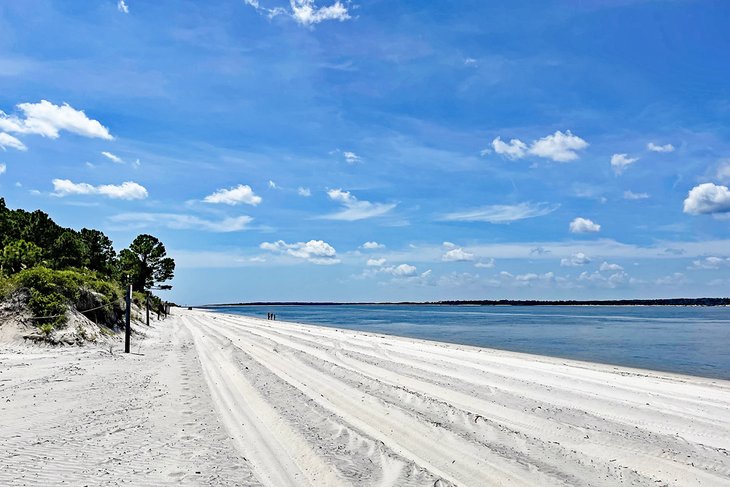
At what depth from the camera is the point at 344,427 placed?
28.7 ft

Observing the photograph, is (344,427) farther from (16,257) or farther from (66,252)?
(66,252)

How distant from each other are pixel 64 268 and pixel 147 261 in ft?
138

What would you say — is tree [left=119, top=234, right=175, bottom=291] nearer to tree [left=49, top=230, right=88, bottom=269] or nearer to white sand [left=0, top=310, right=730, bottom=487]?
tree [left=49, top=230, right=88, bottom=269]

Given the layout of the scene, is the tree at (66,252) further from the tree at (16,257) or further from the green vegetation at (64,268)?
the tree at (16,257)

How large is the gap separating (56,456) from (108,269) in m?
57.1

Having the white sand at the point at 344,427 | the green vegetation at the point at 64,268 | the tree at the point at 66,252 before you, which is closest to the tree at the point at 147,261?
the green vegetation at the point at 64,268

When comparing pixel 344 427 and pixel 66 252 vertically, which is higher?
pixel 66 252

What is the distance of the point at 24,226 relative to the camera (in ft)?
147

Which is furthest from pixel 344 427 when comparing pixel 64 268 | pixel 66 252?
pixel 66 252

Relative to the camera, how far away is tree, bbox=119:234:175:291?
7343 cm

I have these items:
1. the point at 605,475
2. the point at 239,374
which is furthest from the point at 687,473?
the point at 239,374

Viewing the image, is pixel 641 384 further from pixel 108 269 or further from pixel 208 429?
pixel 108 269

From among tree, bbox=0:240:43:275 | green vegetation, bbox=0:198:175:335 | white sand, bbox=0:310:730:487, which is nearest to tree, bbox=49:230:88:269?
green vegetation, bbox=0:198:175:335

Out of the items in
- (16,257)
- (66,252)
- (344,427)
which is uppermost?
(66,252)
